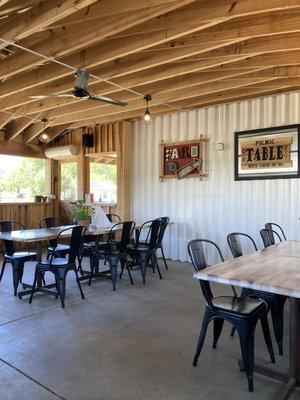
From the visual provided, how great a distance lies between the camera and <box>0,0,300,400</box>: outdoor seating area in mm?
2521

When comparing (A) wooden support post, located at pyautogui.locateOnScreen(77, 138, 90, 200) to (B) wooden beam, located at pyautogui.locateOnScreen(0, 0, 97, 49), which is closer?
(B) wooden beam, located at pyautogui.locateOnScreen(0, 0, 97, 49)

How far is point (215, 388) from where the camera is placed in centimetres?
238

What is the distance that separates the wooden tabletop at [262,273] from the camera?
6.66ft

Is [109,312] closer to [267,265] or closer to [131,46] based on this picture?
[267,265]

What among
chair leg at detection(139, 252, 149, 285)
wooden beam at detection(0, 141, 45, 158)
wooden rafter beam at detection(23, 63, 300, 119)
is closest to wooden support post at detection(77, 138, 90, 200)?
wooden beam at detection(0, 141, 45, 158)

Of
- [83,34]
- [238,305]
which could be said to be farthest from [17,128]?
[238,305]

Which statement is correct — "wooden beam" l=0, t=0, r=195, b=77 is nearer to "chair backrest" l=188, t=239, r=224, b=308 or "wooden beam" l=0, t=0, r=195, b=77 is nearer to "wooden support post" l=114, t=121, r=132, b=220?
"chair backrest" l=188, t=239, r=224, b=308

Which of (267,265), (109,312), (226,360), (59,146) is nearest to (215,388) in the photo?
(226,360)

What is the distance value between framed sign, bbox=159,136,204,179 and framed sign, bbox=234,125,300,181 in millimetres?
744

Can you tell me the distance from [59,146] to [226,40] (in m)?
6.06

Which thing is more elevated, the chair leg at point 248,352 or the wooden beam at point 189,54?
the wooden beam at point 189,54

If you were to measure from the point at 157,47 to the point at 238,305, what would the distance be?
3018 millimetres

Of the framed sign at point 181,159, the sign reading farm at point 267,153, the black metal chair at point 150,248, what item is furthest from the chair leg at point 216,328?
the framed sign at point 181,159

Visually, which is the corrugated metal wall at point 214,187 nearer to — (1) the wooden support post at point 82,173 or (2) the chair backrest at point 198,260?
(1) the wooden support post at point 82,173
